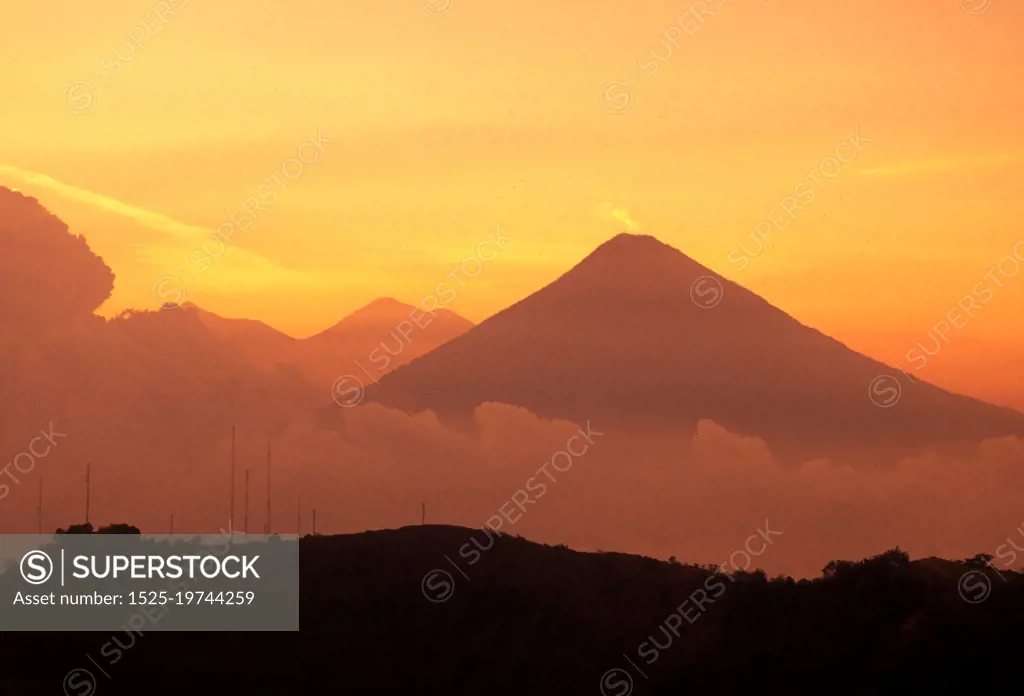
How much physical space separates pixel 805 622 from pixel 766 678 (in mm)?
4789

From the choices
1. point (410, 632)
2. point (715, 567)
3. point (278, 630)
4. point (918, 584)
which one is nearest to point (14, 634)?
point (278, 630)

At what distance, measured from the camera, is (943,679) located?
224 feet

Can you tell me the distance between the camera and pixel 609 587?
9244 cm

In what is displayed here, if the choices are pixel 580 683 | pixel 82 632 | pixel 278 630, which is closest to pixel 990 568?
pixel 580 683

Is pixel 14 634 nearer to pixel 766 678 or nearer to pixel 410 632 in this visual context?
pixel 410 632

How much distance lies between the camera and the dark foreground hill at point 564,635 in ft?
237

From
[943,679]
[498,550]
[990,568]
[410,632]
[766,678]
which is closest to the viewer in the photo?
[943,679]

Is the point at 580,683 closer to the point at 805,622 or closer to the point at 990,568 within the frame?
the point at 805,622

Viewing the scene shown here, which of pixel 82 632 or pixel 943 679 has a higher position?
pixel 82 632

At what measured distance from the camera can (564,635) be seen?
87312 millimetres

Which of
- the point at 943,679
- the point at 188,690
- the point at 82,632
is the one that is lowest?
the point at 943,679

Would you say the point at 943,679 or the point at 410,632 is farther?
the point at 410,632

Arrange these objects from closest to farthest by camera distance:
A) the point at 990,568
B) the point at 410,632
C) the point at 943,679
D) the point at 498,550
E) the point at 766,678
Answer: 1. the point at 943,679
2. the point at 766,678
3. the point at 990,568
4. the point at 410,632
5. the point at 498,550

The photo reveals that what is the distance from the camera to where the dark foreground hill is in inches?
2849
